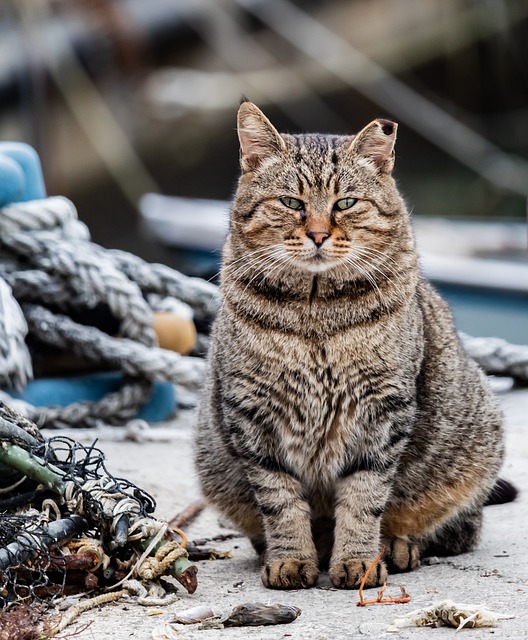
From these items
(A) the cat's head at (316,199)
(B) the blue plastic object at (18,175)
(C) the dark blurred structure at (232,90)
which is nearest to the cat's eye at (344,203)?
(A) the cat's head at (316,199)

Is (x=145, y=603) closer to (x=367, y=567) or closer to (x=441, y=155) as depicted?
(x=367, y=567)

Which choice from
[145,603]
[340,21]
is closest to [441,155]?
[340,21]

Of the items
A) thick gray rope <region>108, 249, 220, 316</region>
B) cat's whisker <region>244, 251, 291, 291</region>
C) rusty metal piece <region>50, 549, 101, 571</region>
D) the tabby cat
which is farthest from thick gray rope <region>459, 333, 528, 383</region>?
rusty metal piece <region>50, 549, 101, 571</region>

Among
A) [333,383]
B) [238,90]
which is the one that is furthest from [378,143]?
[238,90]

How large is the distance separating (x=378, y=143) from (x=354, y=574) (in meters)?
0.96

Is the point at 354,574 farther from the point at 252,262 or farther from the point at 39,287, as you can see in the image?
the point at 39,287

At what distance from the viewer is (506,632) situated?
1724 mm

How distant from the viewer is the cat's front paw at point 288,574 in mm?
2170

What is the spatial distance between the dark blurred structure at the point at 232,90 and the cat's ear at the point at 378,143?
6.02m

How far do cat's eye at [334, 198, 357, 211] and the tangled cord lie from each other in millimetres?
1334

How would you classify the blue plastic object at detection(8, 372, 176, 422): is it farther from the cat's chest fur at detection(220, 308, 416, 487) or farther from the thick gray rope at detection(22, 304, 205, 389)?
the cat's chest fur at detection(220, 308, 416, 487)

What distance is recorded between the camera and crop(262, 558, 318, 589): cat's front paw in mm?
2170

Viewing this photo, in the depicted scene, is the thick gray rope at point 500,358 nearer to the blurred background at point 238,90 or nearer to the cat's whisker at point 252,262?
the cat's whisker at point 252,262

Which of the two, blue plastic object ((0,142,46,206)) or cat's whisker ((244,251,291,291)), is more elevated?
blue plastic object ((0,142,46,206))
